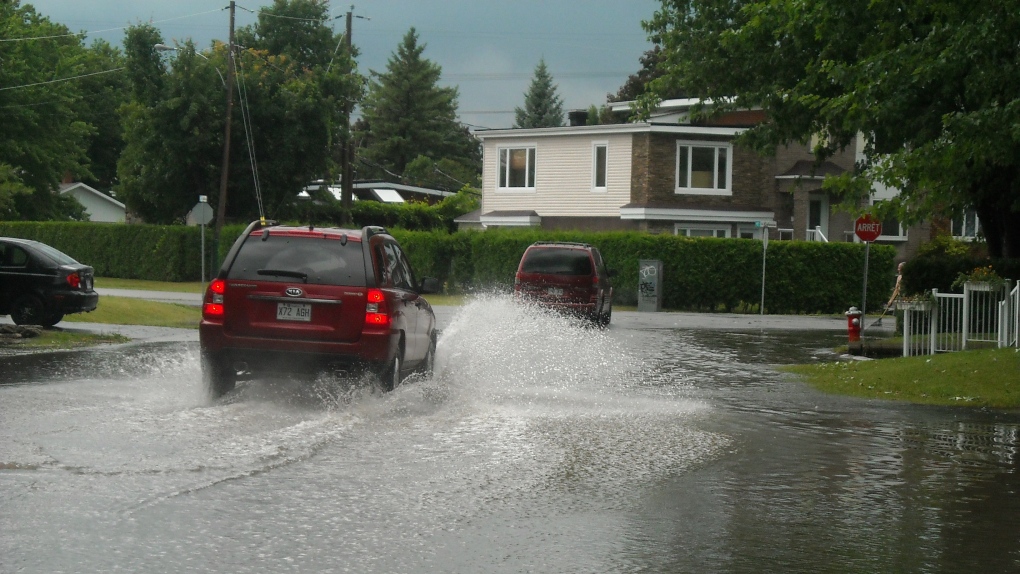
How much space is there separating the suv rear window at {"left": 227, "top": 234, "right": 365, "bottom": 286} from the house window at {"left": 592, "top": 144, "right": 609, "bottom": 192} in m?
37.7

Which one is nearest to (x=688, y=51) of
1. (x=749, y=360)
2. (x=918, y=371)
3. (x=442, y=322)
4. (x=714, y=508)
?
(x=442, y=322)

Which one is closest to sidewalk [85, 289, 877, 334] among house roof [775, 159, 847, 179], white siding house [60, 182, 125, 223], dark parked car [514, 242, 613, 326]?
dark parked car [514, 242, 613, 326]

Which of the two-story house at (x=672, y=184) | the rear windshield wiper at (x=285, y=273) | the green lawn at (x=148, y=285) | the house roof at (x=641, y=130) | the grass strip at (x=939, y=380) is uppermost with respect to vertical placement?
the house roof at (x=641, y=130)

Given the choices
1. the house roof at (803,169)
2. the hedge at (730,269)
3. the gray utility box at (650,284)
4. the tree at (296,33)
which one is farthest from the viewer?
the tree at (296,33)

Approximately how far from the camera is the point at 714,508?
804cm

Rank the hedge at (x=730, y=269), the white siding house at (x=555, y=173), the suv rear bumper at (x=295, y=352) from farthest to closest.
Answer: the white siding house at (x=555, y=173) → the hedge at (x=730, y=269) → the suv rear bumper at (x=295, y=352)

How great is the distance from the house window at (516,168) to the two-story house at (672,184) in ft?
0.30

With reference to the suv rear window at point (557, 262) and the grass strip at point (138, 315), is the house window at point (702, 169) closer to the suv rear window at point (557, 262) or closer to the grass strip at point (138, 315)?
the suv rear window at point (557, 262)

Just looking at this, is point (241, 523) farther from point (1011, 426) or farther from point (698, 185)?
point (698, 185)

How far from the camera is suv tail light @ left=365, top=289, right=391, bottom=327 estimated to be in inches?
483

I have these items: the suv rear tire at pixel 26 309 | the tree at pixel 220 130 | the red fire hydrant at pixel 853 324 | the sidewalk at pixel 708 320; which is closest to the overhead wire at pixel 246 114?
the tree at pixel 220 130

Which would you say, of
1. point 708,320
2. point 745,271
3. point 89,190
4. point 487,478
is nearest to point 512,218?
point 745,271

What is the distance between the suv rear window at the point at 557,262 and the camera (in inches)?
1080

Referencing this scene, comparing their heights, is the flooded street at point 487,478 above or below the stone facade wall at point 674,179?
below
